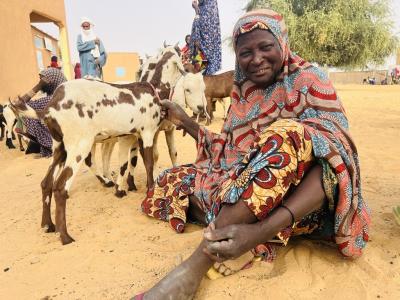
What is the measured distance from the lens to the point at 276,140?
5.53 feet

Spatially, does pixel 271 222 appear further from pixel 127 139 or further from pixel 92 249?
pixel 127 139

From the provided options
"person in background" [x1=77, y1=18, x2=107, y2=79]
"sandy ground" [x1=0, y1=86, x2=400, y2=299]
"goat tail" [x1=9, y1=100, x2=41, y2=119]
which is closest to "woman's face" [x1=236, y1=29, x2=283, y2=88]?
"sandy ground" [x1=0, y1=86, x2=400, y2=299]

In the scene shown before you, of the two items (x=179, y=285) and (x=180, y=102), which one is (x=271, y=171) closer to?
(x=179, y=285)

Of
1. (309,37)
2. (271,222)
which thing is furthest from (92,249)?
(309,37)

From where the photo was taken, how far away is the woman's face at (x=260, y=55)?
2.15m

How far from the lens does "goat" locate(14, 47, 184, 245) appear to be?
296cm

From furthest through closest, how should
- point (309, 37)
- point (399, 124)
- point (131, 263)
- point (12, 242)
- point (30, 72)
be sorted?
point (309, 37), point (30, 72), point (399, 124), point (12, 242), point (131, 263)

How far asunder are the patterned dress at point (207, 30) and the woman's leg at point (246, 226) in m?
7.54

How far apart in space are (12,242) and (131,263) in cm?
124

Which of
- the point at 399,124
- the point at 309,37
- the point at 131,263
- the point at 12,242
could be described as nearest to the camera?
the point at 131,263

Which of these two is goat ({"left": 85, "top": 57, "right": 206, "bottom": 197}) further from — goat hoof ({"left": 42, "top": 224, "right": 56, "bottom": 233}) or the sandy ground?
goat hoof ({"left": 42, "top": 224, "right": 56, "bottom": 233})

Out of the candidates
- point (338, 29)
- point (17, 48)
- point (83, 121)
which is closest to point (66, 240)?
point (83, 121)

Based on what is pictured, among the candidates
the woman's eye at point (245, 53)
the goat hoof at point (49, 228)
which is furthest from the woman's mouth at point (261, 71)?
the goat hoof at point (49, 228)

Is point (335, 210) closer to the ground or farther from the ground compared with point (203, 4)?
closer to the ground
